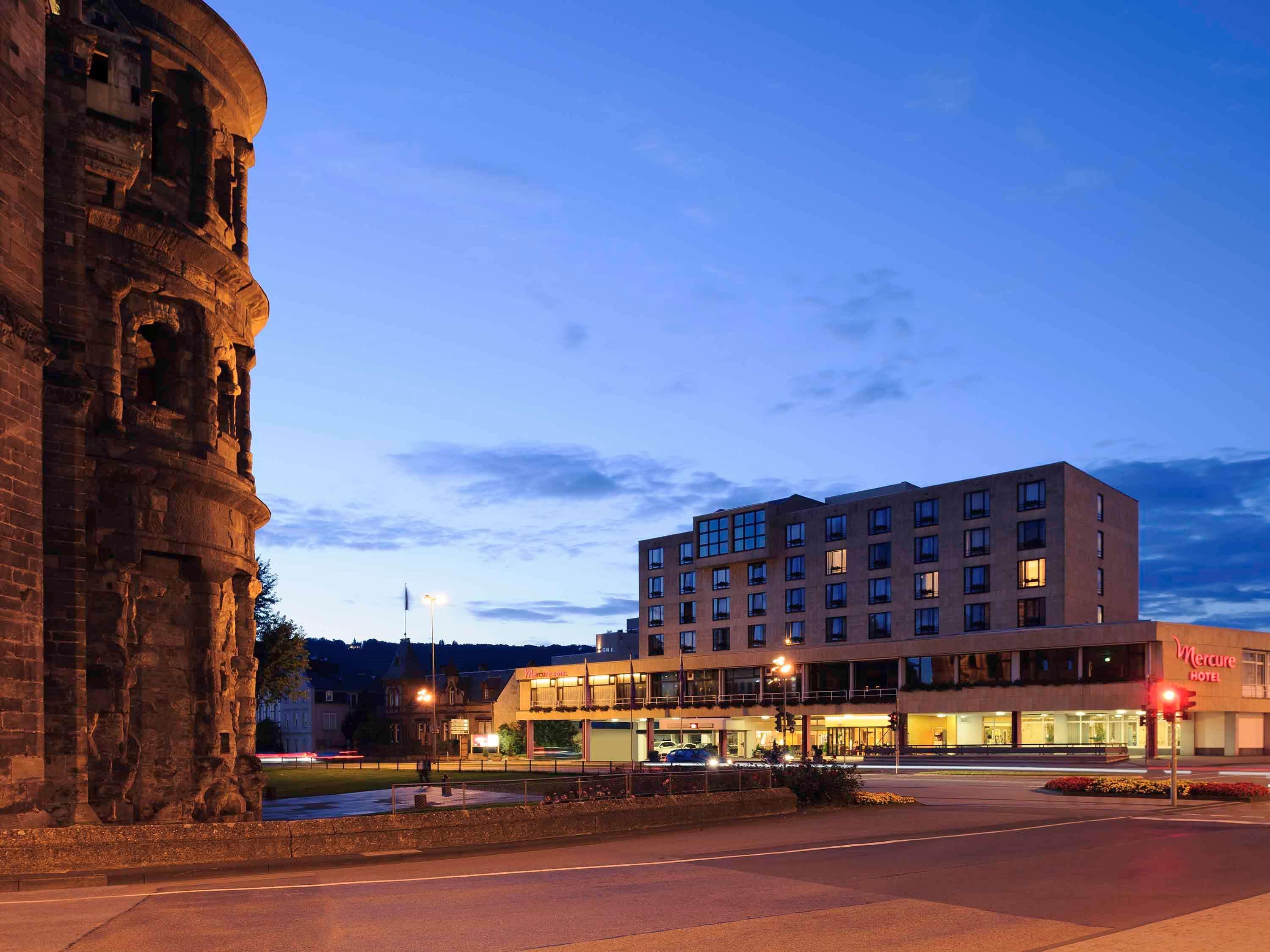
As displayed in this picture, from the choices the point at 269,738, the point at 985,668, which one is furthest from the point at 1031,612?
the point at 269,738

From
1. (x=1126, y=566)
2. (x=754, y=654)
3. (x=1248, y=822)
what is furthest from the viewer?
(x=754, y=654)

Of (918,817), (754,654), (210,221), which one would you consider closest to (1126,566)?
(754,654)

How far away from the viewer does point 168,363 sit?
2838cm

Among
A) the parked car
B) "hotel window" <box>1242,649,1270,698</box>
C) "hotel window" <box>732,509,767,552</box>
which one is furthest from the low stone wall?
"hotel window" <box>732,509,767,552</box>

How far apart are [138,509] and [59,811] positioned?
6.43 meters

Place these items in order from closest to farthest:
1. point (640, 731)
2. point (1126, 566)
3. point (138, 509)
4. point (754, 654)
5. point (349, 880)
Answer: point (349, 880)
point (138, 509)
point (1126, 566)
point (754, 654)
point (640, 731)

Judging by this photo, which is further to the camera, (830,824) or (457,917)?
(830,824)

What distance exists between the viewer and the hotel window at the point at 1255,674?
3167 inches

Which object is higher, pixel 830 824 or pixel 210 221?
pixel 210 221

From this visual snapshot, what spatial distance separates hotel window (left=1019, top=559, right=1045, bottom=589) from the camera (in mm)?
86688

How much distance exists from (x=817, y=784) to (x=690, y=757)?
46.5 m

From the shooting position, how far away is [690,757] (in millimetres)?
77000

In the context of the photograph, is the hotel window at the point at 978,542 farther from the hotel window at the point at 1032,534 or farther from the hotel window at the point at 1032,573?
the hotel window at the point at 1032,573

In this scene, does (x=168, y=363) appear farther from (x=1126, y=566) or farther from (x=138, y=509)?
(x=1126, y=566)
